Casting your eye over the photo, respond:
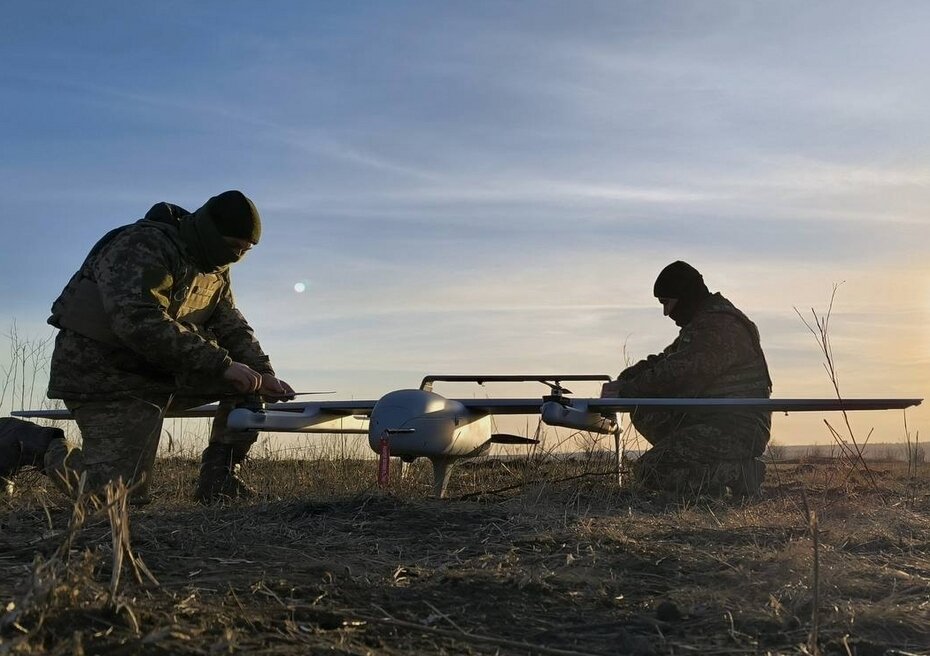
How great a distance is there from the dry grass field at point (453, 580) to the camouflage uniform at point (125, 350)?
2.15 feet

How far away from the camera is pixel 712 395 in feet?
24.7

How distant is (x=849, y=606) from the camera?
9.25 feet

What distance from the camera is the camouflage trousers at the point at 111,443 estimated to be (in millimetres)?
5895

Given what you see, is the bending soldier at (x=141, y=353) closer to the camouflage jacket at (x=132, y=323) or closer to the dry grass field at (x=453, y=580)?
the camouflage jacket at (x=132, y=323)

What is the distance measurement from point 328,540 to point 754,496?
13.8 ft

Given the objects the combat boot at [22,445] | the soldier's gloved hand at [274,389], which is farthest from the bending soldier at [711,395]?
the combat boot at [22,445]

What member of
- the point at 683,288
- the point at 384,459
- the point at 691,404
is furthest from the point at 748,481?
the point at 384,459

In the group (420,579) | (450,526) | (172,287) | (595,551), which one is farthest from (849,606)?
(172,287)

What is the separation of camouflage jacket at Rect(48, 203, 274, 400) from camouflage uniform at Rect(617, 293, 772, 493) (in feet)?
11.9

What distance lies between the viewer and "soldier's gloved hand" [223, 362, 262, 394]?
607 cm

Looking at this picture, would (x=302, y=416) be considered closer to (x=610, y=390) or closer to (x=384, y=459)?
(x=384, y=459)

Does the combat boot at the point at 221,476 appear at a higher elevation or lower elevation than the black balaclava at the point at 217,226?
lower

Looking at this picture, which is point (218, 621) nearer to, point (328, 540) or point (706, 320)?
point (328, 540)

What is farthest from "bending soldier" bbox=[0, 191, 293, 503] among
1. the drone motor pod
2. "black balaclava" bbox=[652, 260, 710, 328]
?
"black balaclava" bbox=[652, 260, 710, 328]
